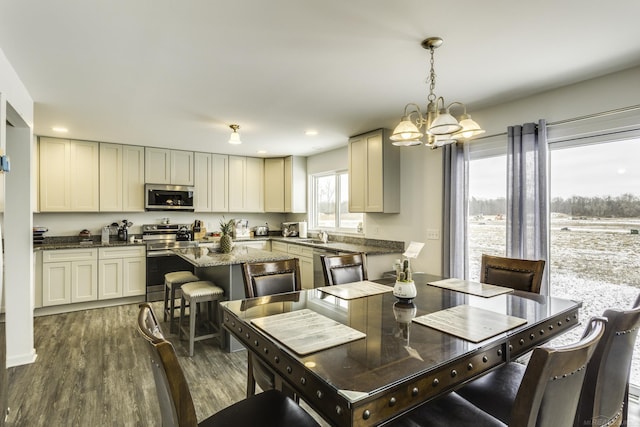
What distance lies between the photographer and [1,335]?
1826 mm

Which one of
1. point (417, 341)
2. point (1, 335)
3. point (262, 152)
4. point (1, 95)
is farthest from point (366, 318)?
point (262, 152)

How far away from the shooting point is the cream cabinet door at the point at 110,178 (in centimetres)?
476

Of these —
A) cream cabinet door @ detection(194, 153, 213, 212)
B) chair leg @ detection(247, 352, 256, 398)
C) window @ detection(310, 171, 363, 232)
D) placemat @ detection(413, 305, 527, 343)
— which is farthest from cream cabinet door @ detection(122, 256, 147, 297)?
placemat @ detection(413, 305, 527, 343)

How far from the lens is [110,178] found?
4.81 meters

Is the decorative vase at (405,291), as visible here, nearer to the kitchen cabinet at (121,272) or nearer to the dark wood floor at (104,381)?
the dark wood floor at (104,381)

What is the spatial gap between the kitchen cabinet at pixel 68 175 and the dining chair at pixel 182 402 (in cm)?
440

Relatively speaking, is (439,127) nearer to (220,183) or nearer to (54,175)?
(220,183)

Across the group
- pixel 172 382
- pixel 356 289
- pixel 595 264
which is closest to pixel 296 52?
pixel 356 289

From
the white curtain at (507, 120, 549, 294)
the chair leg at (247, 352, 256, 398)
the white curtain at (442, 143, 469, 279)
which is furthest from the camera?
the white curtain at (442, 143, 469, 279)

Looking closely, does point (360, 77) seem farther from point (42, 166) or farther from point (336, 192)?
point (42, 166)

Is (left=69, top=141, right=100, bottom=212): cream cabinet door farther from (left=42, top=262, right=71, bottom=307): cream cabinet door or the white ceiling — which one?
the white ceiling

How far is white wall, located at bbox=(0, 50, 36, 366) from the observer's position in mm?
2732

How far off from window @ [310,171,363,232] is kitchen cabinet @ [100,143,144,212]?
281cm

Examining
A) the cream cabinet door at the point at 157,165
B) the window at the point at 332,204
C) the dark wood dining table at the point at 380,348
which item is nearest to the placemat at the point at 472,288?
the dark wood dining table at the point at 380,348
